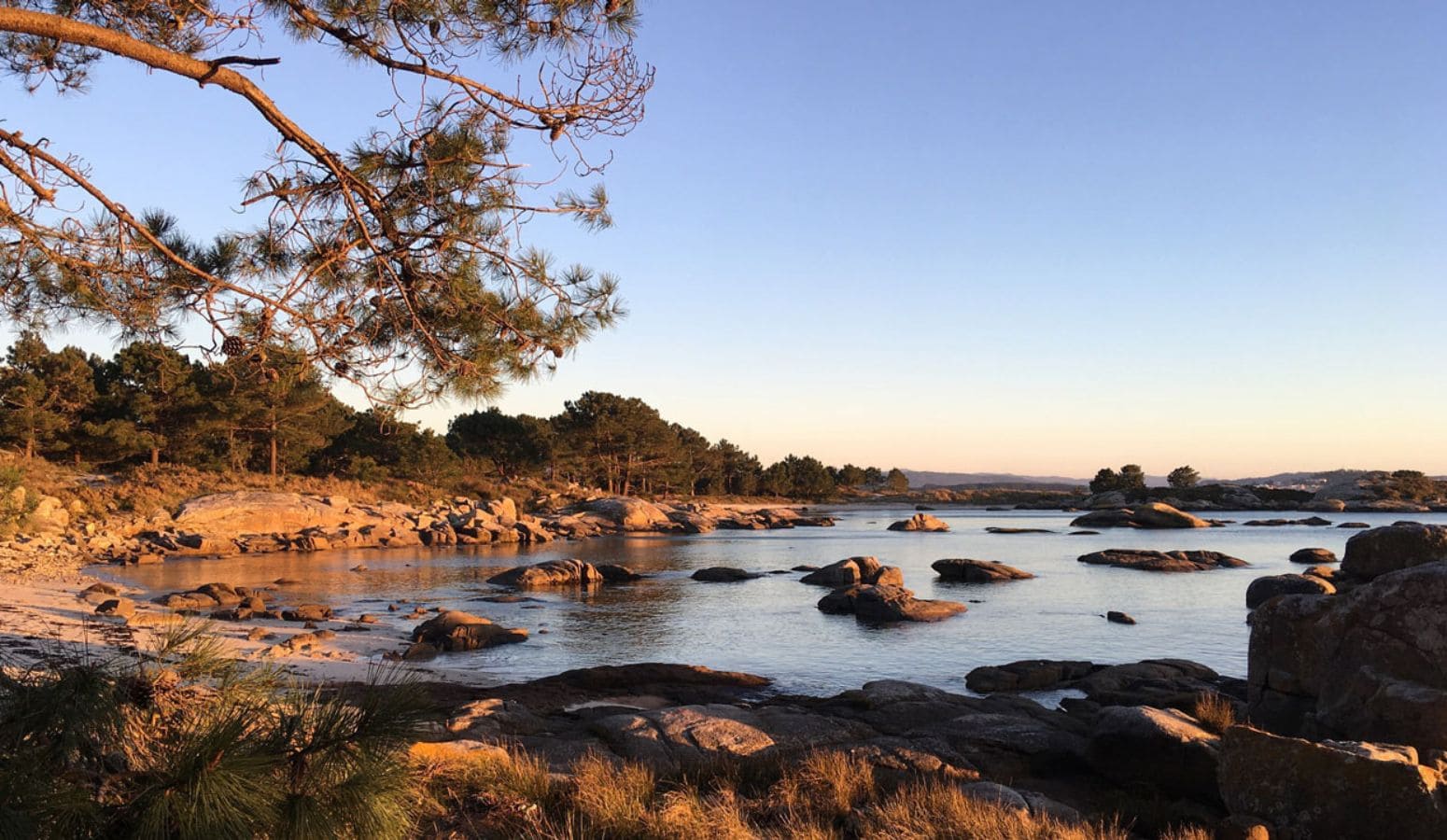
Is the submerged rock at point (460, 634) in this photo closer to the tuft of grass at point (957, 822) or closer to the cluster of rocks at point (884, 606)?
the cluster of rocks at point (884, 606)

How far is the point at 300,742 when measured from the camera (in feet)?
12.7

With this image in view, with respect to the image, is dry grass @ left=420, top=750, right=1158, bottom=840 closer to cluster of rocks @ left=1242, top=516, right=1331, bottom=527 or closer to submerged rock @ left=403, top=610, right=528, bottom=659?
submerged rock @ left=403, top=610, right=528, bottom=659

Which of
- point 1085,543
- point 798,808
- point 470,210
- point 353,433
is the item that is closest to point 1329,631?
point 798,808

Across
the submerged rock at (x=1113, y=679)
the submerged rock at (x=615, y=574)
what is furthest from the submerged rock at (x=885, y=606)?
the submerged rock at (x=615, y=574)

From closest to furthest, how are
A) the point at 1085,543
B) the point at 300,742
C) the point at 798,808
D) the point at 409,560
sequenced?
the point at 300,742, the point at 798,808, the point at 409,560, the point at 1085,543

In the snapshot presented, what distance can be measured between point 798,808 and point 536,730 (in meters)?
4.54

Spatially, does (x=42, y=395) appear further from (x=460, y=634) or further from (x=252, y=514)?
(x=460, y=634)

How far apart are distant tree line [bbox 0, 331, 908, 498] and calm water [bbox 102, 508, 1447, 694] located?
6.33m

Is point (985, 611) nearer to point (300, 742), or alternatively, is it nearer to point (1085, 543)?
point (300, 742)

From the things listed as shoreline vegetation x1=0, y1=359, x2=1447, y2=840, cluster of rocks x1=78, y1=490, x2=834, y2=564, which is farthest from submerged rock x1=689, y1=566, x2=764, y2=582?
cluster of rocks x1=78, y1=490, x2=834, y2=564

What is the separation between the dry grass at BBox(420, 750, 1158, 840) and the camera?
596cm

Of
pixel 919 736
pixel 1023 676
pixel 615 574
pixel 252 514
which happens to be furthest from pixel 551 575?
pixel 919 736

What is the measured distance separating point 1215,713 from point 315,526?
4275 cm

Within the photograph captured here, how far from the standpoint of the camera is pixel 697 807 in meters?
6.46
